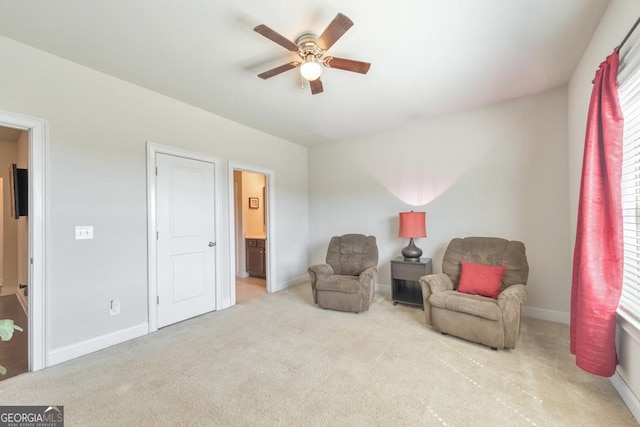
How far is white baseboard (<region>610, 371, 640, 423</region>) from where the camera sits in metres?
1.62

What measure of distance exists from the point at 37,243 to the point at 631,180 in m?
4.45

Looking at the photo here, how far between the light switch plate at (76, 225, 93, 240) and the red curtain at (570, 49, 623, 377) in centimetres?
→ 400

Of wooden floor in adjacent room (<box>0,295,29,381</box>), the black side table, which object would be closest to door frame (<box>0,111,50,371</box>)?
wooden floor in adjacent room (<box>0,295,29,381</box>)

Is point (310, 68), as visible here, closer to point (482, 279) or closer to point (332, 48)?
point (332, 48)

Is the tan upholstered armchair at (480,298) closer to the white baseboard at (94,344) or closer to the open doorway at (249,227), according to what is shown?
the white baseboard at (94,344)

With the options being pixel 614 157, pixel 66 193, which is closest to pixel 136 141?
pixel 66 193

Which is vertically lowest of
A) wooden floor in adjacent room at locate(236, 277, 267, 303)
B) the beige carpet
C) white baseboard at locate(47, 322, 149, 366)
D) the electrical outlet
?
wooden floor in adjacent room at locate(236, 277, 267, 303)

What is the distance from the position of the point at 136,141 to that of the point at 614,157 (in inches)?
157

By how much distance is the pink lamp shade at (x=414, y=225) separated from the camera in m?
3.58

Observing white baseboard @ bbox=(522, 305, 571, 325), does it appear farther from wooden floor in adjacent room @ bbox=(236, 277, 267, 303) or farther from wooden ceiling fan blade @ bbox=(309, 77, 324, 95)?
wooden floor in adjacent room @ bbox=(236, 277, 267, 303)

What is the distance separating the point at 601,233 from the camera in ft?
5.97

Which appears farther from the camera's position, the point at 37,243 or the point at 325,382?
the point at 37,243

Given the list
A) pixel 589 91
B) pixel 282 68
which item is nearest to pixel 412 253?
pixel 589 91

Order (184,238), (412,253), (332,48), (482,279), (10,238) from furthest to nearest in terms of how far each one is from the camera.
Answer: (10,238)
(412,253)
(184,238)
(482,279)
(332,48)
